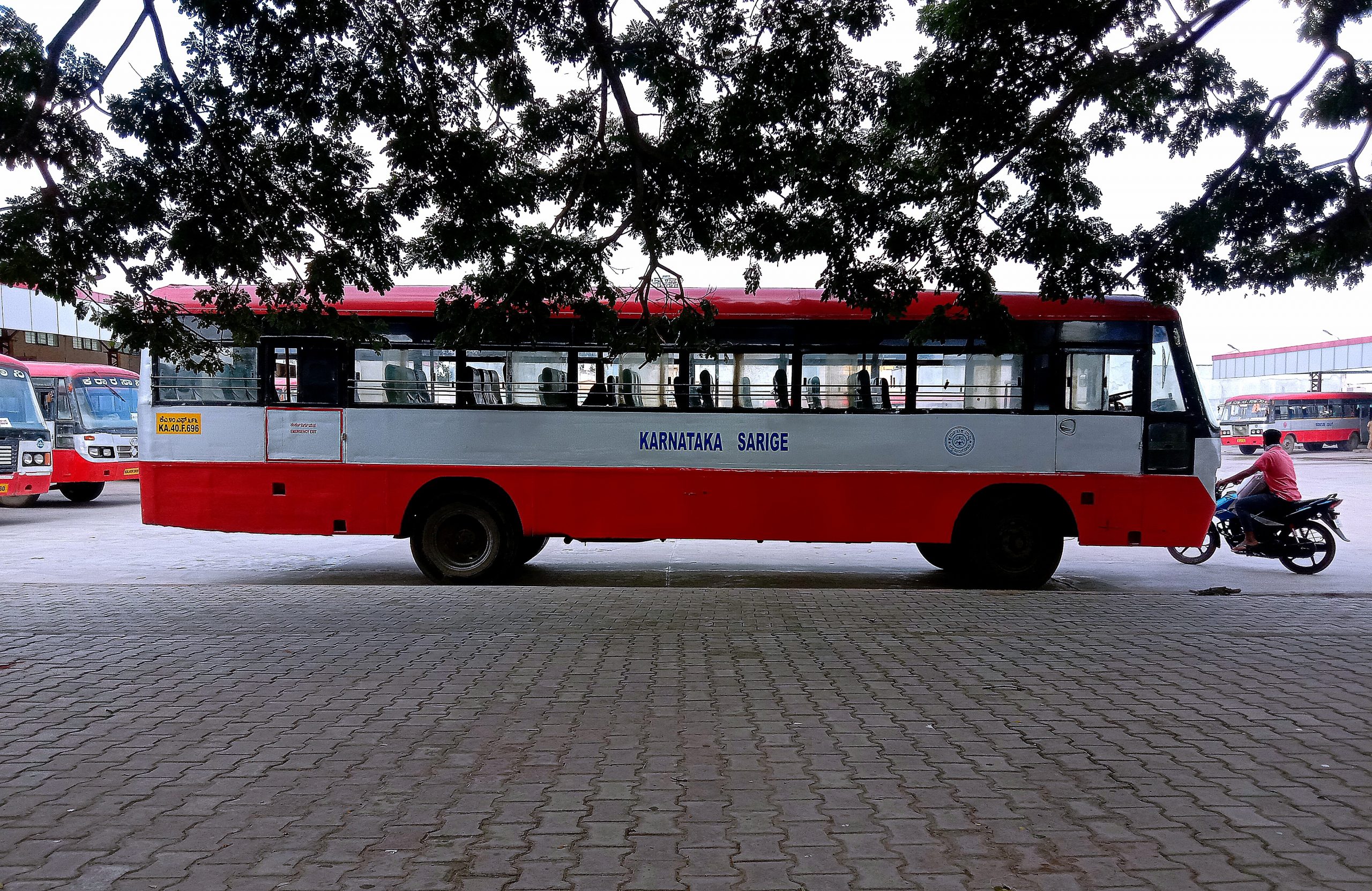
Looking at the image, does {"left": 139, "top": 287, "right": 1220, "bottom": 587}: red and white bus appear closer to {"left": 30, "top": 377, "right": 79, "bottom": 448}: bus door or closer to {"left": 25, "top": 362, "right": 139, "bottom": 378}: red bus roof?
{"left": 30, "top": 377, "right": 79, "bottom": 448}: bus door

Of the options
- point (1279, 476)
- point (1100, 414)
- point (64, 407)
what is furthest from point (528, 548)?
point (64, 407)

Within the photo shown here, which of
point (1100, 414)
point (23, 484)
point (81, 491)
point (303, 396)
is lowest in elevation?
point (81, 491)

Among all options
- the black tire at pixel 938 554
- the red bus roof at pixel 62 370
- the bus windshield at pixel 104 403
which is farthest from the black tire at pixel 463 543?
the red bus roof at pixel 62 370

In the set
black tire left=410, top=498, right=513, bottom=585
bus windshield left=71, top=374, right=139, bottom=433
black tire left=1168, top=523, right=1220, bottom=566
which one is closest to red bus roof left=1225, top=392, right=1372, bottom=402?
black tire left=1168, top=523, right=1220, bottom=566

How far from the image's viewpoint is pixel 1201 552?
465 inches

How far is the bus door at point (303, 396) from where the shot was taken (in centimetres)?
975

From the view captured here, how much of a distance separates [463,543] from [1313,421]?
161ft

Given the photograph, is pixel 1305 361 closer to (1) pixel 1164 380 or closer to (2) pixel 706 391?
(1) pixel 1164 380

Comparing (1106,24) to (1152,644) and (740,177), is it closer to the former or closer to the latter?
(740,177)

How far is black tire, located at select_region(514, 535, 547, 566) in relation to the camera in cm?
999

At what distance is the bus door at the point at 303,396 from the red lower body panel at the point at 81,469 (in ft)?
38.1

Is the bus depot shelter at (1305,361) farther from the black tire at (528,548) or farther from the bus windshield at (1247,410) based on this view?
the black tire at (528,548)

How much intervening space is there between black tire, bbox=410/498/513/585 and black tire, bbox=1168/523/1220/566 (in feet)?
26.2

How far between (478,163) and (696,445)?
361 centimetres
